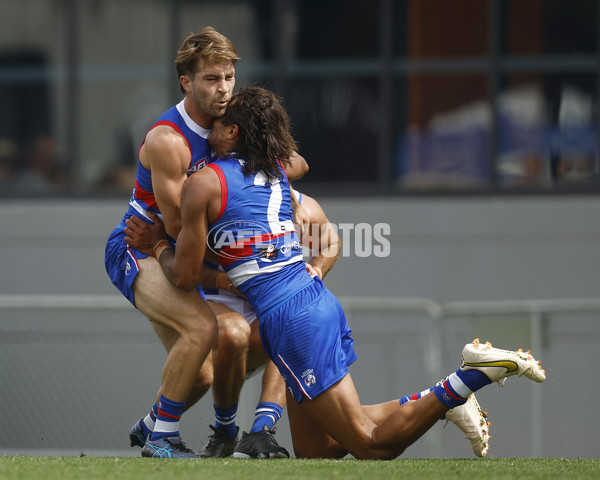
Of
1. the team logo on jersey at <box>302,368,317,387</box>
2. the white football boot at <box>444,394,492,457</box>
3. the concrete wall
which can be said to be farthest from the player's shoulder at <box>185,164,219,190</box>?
the concrete wall

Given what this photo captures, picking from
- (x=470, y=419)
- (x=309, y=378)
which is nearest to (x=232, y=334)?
(x=309, y=378)

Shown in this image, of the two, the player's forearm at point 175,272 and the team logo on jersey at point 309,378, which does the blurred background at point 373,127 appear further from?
the team logo on jersey at point 309,378

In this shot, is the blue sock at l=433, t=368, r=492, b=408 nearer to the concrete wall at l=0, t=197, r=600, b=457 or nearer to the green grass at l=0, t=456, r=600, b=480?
the green grass at l=0, t=456, r=600, b=480

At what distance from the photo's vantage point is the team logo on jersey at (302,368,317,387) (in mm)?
4738

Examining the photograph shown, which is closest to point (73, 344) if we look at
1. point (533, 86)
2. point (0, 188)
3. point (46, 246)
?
point (46, 246)

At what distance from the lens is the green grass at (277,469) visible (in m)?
4.22

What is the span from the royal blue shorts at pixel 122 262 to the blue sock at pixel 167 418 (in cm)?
58

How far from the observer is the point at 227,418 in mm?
5371

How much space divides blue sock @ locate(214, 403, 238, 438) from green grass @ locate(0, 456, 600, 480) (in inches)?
21.9

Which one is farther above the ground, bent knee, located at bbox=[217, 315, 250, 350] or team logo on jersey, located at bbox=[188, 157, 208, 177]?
team logo on jersey, located at bbox=[188, 157, 208, 177]

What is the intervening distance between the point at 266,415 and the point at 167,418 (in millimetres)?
521

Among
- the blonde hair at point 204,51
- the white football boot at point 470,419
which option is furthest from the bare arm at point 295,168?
the white football boot at point 470,419

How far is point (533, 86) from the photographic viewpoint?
9.90 m

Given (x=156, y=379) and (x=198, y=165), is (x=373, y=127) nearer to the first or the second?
(x=156, y=379)
